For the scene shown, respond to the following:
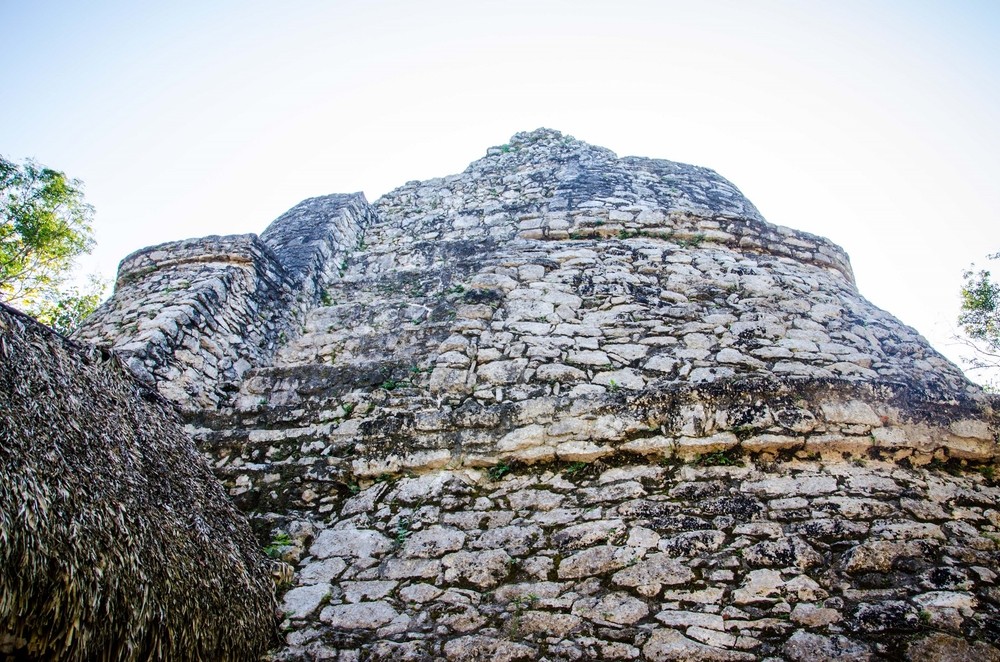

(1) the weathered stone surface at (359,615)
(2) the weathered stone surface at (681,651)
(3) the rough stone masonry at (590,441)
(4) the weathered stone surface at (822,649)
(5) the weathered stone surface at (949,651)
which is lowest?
(1) the weathered stone surface at (359,615)

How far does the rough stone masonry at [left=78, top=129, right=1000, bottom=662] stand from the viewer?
8.46 ft

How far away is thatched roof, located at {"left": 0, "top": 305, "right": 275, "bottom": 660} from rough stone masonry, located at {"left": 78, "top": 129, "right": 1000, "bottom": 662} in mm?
412

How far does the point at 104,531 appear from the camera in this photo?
2227mm

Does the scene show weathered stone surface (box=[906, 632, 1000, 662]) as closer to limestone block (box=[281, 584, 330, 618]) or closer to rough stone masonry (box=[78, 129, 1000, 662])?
rough stone masonry (box=[78, 129, 1000, 662])

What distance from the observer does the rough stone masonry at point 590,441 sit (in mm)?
2578

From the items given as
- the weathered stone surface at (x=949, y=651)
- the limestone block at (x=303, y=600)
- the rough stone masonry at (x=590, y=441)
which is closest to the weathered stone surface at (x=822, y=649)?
the rough stone masonry at (x=590, y=441)

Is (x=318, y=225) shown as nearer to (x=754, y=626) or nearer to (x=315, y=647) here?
(x=315, y=647)

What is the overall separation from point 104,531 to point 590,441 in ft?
8.67

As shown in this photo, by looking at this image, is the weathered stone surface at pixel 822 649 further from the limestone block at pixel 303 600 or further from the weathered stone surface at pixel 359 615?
the limestone block at pixel 303 600

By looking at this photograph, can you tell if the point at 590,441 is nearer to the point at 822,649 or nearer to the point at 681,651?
the point at 681,651

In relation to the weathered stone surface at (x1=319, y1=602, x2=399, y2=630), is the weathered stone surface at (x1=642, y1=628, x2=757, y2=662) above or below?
above

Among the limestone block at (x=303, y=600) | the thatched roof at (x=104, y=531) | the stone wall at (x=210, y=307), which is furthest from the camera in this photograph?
the stone wall at (x=210, y=307)

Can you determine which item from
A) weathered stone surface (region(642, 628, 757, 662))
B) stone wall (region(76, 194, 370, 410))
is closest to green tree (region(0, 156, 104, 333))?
Result: stone wall (region(76, 194, 370, 410))

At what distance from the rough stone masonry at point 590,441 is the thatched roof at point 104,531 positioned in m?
0.41
